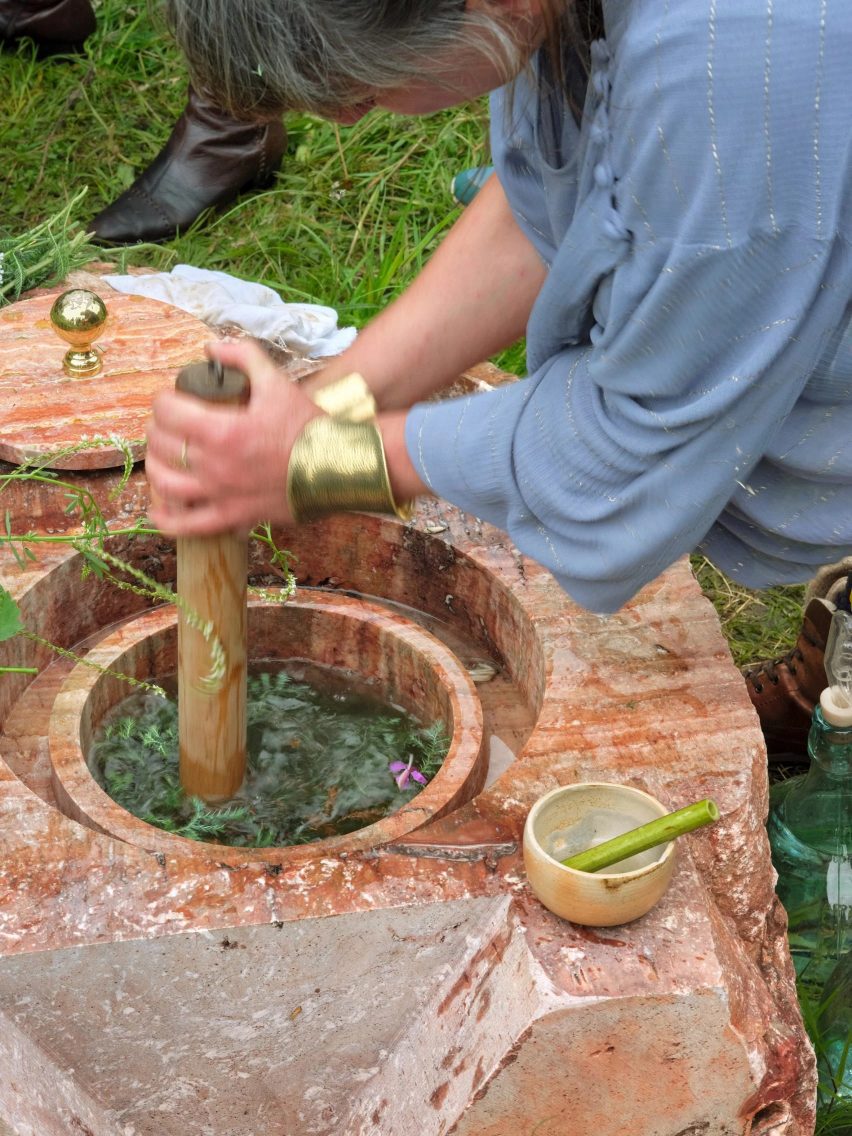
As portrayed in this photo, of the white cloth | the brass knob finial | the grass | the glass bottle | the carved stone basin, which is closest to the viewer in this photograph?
the carved stone basin

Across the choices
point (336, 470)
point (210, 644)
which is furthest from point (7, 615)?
point (336, 470)

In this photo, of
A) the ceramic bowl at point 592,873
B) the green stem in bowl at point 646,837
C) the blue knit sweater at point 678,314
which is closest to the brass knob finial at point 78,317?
the blue knit sweater at point 678,314

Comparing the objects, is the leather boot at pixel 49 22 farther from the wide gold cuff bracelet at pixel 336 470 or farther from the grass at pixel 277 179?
the wide gold cuff bracelet at pixel 336 470

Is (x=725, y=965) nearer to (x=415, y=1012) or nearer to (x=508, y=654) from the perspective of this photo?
(x=415, y=1012)

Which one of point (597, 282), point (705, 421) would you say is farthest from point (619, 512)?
point (597, 282)

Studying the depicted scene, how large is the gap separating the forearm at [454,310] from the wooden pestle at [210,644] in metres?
0.43

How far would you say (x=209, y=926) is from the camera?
1.86m

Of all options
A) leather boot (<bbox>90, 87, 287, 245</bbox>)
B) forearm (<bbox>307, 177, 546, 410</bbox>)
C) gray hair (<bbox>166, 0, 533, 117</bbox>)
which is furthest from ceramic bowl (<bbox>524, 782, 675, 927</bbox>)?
leather boot (<bbox>90, 87, 287, 245</bbox>)

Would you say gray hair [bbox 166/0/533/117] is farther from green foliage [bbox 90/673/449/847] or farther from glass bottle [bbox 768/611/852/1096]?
glass bottle [bbox 768/611/852/1096]

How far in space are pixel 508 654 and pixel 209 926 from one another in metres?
0.95

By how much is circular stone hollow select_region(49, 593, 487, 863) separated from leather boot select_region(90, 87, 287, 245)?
2336 mm

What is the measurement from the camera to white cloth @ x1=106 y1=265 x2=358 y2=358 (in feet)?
10.5

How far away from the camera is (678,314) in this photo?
1.60m

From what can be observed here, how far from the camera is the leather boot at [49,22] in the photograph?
5.39 meters
